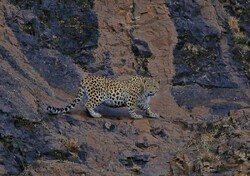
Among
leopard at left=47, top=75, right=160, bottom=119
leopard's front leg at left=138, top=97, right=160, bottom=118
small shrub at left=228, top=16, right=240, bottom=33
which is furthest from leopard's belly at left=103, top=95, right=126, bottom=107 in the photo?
small shrub at left=228, top=16, right=240, bottom=33

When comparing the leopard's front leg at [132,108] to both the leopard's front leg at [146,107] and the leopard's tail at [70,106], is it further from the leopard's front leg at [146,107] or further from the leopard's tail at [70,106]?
the leopard's tail at [70,106]

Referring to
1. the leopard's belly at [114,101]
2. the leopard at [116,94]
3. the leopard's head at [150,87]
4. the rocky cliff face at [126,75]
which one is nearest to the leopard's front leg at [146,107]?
the leopard at [116,94]

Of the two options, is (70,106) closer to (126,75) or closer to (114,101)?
(114,101)

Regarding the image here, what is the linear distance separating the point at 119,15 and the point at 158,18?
4.14 ft

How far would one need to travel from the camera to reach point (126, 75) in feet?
75.2

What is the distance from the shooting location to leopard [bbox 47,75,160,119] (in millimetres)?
19688

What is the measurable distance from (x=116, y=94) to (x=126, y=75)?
2878 millimetres

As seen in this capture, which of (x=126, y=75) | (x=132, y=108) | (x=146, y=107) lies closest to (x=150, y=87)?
(x=146, y=107)

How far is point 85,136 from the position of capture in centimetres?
1859

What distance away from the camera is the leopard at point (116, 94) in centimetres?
1969

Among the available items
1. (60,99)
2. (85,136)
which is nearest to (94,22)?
(60,99)

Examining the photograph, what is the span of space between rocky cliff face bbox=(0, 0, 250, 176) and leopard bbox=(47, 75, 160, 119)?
1.01 ft

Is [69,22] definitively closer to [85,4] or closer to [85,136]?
[85,4]

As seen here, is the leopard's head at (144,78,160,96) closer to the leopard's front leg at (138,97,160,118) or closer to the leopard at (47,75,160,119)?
the leopard at (47,75,160,119)
